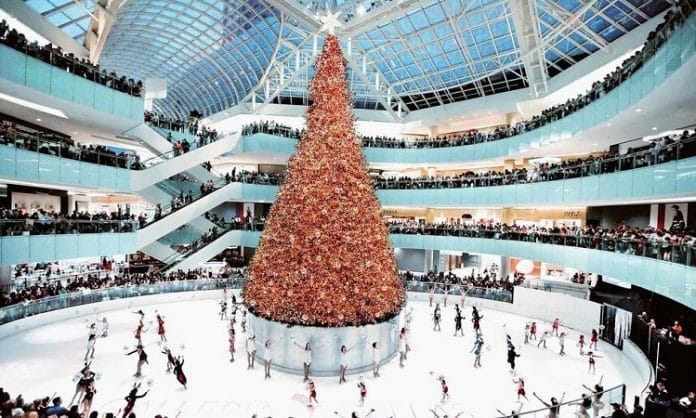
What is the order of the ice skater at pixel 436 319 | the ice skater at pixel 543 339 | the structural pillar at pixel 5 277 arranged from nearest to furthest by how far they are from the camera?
1. the ice skater at pixel 543 339
2. the ice skater at pixel 436 319
3. the structural pillar at pixel 5 277

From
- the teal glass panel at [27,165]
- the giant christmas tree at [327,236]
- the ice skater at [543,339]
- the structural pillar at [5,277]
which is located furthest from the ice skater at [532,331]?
the structural pillar at [5,277]

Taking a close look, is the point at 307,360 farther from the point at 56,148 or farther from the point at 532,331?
the point at 56,148

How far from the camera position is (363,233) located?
42.7 feet

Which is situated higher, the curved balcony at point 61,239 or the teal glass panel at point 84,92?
the teal glass panel at point 84,92

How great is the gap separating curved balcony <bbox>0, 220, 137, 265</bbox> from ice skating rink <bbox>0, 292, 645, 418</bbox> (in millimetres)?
3241

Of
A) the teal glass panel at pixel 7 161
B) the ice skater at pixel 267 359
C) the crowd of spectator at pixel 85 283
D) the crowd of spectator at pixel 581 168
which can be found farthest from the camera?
the crowd of spectator at pixel 85 283

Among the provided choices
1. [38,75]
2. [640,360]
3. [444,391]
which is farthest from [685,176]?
[38,75]

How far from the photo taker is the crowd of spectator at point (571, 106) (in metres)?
11.6

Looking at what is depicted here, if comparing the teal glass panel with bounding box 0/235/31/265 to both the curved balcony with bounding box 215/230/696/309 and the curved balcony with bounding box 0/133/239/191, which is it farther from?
the curved balcony with bounding box 215/230/696/309

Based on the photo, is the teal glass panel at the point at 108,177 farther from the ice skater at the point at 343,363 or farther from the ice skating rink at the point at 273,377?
the ice skater at the point at 343,363

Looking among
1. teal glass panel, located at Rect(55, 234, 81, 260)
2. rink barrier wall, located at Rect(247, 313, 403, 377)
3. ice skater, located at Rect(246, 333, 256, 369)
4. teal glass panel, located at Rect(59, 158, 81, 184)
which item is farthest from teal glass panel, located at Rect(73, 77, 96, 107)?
ice skater, located at Rect(246, 333, 256, 369)

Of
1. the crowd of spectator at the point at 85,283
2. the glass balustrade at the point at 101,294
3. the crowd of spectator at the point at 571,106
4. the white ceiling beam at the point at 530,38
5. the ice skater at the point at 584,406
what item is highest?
the white ceiling beam at the point at 530,38

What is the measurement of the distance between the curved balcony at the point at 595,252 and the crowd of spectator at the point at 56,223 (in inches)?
351

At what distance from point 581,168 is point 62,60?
75.5 ft
